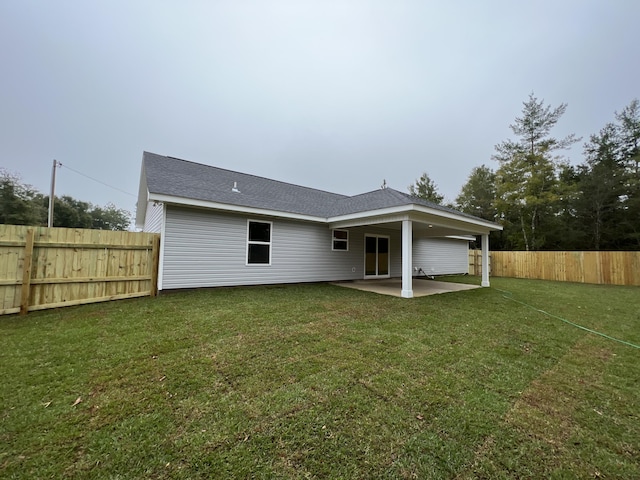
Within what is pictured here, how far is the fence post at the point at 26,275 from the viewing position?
4.53m

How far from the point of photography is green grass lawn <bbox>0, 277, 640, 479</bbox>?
155 centimetres

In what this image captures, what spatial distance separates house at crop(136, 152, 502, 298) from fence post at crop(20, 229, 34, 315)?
7.15ft

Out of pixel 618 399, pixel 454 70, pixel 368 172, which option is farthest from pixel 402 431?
pixel 368 172

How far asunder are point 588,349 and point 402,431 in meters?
3.51

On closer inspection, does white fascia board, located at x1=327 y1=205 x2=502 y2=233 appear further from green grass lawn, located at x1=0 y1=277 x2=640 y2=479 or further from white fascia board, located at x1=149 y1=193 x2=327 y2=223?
green grass lawn, located at x1=0 y1=277 x2=640 y2=479

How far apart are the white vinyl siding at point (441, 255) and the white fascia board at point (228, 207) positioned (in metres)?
6.76

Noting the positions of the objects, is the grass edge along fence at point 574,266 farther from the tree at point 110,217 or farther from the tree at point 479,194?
the tree at point 110,217

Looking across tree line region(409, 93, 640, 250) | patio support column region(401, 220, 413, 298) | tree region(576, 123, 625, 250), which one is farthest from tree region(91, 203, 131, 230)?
tree region(576, 123, 625, 250)

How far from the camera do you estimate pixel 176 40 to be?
11.9m

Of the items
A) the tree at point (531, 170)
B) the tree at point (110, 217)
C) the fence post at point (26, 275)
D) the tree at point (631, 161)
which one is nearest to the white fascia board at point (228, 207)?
the fence post at point (26, 275)

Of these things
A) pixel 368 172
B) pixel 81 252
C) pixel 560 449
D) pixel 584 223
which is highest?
pixel 368 172

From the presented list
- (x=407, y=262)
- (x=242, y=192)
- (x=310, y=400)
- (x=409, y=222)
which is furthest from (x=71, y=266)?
(x=409, y=222)

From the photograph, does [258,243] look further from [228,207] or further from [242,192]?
[242,192]

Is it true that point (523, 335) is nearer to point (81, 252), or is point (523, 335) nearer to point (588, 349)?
point (588, 349)
